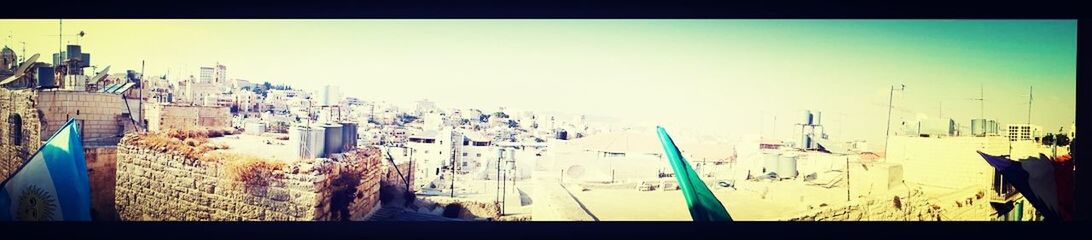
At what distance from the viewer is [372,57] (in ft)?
14.7

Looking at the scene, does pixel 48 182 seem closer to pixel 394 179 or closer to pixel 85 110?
pixel 85 110

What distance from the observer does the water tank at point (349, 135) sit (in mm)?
4457

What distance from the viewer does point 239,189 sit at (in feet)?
14.6

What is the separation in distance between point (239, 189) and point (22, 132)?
1.31 m

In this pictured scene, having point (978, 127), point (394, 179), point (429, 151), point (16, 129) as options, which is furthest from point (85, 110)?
point (978, 127)

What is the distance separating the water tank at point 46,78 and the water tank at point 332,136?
5.33 ft

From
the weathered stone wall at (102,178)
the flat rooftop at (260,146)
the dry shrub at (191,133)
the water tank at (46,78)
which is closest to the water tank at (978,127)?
the flat rooftop at (260,146)

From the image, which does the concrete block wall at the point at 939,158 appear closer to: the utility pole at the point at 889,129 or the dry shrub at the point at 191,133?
the utility pole at the point at 889,129

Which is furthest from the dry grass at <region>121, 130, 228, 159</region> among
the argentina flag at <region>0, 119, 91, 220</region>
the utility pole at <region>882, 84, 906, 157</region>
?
the utility pole at <region>882, 84, 906, 157</region>

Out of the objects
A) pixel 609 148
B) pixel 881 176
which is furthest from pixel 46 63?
pixel 881 176
